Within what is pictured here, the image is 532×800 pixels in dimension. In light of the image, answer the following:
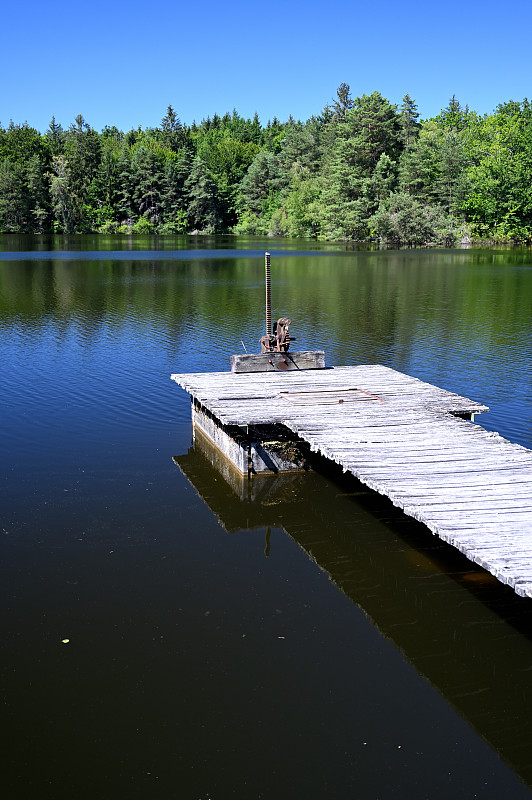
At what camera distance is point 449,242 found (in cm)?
9438

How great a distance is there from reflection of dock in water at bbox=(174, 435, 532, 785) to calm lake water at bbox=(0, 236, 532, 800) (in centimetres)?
3

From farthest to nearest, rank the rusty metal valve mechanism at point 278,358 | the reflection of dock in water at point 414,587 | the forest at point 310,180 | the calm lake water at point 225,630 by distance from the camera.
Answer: the forest at point 310,180, the rusty metal valve mechanism at point 278,358, the reflection of dock in water at point 414,587, the calm lake water at point 225,630

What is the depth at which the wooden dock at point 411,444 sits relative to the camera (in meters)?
9.25

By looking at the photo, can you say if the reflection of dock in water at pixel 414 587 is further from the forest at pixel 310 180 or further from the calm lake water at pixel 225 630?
the forest at pixel 310 180

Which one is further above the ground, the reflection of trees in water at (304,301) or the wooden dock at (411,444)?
the reflection of trees in water at (304,301)

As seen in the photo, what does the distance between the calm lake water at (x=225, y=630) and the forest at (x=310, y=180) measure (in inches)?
3201

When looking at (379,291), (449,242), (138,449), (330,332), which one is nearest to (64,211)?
(449,242)

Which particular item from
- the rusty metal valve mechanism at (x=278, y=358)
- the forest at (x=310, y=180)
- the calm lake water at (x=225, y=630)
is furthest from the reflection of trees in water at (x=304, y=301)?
the forest at (x=310, y=180)

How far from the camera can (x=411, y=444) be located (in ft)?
42.8

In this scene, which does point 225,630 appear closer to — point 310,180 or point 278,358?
point 278,358

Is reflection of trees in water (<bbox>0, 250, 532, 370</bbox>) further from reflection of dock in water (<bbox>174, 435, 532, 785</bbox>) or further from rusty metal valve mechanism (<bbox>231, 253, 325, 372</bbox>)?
reflection of dock in water (<bbox>174, 435, 532, 785</bbox>)

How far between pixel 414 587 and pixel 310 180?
389 ft

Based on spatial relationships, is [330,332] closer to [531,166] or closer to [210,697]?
[210,697]

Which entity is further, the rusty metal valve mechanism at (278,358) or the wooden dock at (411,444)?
the rusty metal valve mechanism at (278,358)
